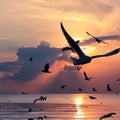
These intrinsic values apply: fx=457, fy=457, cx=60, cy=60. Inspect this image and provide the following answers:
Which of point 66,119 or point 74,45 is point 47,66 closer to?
point 74,45

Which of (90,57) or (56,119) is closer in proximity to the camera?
(90,57)

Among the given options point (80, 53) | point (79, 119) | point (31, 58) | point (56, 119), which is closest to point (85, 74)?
point (31, 58)

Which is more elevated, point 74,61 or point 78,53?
point 78,53

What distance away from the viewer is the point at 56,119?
124625 millimetres

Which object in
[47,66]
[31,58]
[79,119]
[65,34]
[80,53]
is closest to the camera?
[65,34]

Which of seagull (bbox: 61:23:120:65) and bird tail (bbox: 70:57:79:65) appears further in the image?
bird tail (bbox: 70:57:79:65)

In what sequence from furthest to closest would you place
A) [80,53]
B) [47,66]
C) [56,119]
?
[56,119]
[47,66]
[80,53]

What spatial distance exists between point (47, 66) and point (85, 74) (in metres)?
5.51

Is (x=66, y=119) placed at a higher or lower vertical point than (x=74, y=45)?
higher

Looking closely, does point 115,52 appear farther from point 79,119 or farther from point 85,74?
point 79,119

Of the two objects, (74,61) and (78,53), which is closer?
(74,61)

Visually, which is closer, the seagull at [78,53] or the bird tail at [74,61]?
the seagull at [78,53]

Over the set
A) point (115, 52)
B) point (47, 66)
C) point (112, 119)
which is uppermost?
point (112, 119)

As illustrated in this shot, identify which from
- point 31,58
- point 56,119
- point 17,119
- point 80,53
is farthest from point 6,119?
point 80,53
